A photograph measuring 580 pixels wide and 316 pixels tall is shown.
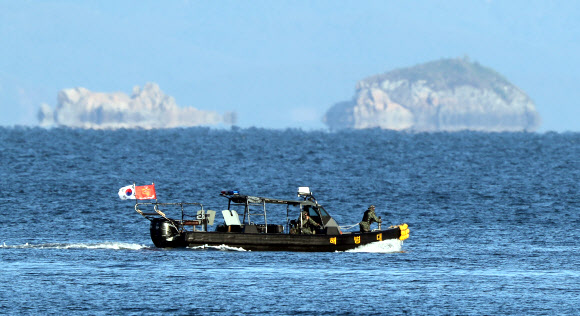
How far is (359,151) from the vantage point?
141875 millimetres

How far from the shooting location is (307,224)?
43531mm

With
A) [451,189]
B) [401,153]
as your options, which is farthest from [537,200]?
[401,153]

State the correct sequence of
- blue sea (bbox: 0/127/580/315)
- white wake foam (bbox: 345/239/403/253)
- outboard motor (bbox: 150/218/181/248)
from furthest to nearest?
white wake foam (bbox: 345/239/403/253) → outboard motor (bbox: 150/218/181/248) → blue sea (bbox: 0/127/580/315)

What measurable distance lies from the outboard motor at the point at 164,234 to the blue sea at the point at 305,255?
84cm

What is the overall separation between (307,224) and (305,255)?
2.34m

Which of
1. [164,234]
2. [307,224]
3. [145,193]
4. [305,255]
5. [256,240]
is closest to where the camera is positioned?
[305,255]

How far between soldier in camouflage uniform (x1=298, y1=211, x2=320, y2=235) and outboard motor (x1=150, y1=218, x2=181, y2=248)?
5113 millimetres

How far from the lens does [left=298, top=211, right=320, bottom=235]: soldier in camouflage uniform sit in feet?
142

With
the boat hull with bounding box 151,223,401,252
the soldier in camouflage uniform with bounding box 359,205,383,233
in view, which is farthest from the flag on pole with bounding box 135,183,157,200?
the soldier in camouflage uniform with bounding box 359,205,383,233

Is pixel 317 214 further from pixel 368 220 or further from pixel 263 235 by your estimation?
pixel 263 235

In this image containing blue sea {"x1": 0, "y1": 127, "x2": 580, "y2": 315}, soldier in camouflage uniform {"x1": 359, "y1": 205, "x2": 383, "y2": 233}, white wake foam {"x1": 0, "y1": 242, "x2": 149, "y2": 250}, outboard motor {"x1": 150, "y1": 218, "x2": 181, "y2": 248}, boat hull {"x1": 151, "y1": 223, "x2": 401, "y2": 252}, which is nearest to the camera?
blue sea {"x1": 0, "y1": 127, "x2": 580, "y2": 315}

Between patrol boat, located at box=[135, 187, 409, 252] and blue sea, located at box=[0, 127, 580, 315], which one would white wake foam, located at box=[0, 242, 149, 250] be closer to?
blue sea, located at box=[0, 127, 580, 315]

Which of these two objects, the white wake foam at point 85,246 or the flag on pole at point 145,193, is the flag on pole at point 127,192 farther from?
the white wake foam at point 85,246

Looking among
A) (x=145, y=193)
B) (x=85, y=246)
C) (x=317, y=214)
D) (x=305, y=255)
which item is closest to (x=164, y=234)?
(x=145, y=193)
